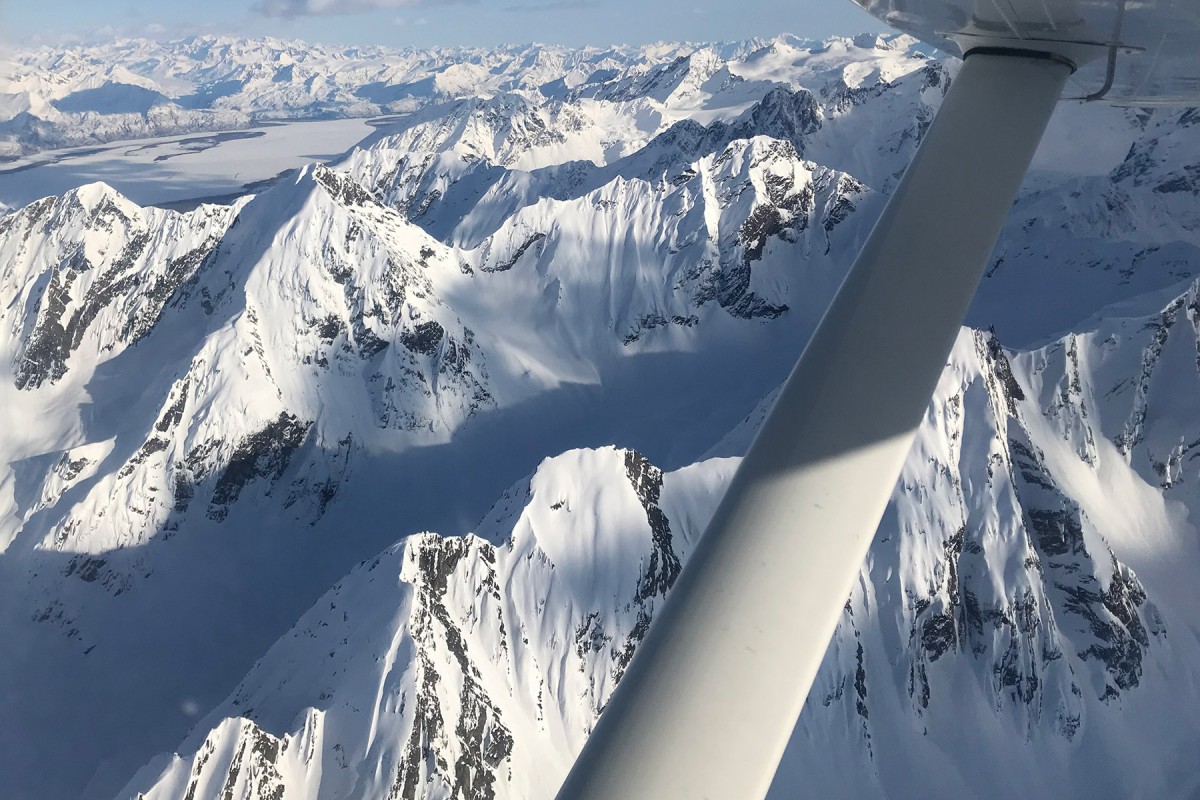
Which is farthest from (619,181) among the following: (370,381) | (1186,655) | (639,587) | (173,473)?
(1186,655)

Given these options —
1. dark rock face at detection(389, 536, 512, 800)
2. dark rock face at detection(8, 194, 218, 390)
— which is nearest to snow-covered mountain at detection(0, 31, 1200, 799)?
dark rock face at detection(389, 536, 512, 800)

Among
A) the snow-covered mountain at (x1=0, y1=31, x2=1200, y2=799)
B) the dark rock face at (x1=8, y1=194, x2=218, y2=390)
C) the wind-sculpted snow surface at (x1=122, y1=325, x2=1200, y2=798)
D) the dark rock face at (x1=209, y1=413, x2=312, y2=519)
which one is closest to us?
the wind-sculpted snow surface at (x1=122, y1=325, x2=1200, y2=798)

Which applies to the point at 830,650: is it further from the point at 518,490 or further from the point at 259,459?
the point at 259,459

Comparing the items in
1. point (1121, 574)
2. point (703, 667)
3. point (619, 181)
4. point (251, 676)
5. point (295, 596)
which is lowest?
point (295, 596)

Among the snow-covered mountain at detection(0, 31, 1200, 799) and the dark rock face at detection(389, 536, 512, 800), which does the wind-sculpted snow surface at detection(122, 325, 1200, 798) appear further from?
the snow-covered mountain at detection(0, 31, 1200, 799)

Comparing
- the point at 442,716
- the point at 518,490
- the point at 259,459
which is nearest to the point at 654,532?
the point at 518,490

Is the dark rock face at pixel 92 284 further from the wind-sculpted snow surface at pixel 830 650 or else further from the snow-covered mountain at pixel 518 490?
the wind-sculpted snow surface at pixel 830 650

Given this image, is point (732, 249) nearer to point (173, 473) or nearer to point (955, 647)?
point (955, 647)

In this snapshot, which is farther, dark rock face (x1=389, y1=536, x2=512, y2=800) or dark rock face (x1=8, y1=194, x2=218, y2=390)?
dark rock face (x1=8, y1=194, x2=218, y2=390)

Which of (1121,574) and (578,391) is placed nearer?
(1121,574)
